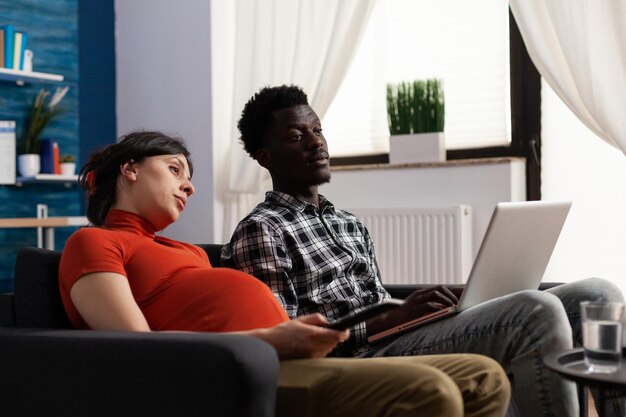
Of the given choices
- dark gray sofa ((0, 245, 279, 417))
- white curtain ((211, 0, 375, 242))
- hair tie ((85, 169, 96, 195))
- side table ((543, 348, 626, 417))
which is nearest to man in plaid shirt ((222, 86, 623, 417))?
side table ((543, 348, 626, 417))

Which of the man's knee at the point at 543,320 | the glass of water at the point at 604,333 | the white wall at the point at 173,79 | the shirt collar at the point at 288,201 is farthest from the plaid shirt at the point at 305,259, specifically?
the white wall at the point at 173,79

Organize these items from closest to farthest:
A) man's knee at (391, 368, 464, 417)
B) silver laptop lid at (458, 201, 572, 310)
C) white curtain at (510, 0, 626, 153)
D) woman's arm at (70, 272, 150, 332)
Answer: man's knee at (391, 368, 464, 417)
woman's arm at (70, 272, 150, 332)
silver laptop lid at (458, 201, 572, 310)
white curtain at (510, 0, 626, 153)

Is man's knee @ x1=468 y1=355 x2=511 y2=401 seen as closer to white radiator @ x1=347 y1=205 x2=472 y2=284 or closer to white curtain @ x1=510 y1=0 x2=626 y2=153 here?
white curtain @ x1=510 y1=0 x2=626 y2=153

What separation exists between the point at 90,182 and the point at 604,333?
1176 mm

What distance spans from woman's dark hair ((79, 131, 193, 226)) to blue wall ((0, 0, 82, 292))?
242 cm

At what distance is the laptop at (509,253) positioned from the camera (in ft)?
5.94

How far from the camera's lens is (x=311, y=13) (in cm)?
401

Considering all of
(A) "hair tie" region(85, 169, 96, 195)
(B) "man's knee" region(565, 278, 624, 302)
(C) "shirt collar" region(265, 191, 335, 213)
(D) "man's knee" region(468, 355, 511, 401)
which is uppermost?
(A) "hair tie" region(85, 169, 96, 195)

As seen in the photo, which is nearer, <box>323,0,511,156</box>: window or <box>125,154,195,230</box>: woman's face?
<box>125,154,195,230</box>: woman's face

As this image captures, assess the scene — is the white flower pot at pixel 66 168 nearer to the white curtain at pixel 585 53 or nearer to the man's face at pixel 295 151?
the man's face at pixel 295 151

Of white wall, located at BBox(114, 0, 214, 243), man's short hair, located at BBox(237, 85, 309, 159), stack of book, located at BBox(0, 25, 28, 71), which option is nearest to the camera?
man's short hair, located at BBox(237, 85, 309, 159)

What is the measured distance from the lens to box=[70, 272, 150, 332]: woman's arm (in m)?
1.58

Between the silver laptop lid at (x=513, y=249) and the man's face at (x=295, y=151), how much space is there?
1.98 ft

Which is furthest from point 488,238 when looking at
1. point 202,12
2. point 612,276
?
point 202,12
